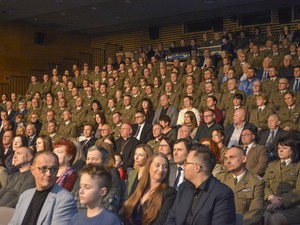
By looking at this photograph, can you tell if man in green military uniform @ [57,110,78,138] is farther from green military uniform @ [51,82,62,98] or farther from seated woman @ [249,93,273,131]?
seated woman @ [249,93,273,131]

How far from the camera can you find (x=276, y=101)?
5656 millimetres

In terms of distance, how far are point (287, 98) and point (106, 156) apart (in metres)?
3.31

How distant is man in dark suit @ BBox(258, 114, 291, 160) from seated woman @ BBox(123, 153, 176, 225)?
2.44m

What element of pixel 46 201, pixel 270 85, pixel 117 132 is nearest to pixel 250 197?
pixel 46 201

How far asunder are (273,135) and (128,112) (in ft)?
9.44

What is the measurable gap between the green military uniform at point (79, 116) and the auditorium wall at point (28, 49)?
18.8ft

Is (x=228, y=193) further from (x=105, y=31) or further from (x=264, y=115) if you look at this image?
(x=105, y=31)

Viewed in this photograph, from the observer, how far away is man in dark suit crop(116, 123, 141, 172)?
4.89 metres

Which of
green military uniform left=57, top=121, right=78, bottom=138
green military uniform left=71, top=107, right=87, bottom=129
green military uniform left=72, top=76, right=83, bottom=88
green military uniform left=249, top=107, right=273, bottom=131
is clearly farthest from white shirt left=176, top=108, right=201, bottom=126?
green military uniform left=72, top=76, right=83, bottom=88

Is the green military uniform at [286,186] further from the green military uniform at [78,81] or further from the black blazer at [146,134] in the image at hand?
the green military uniform at [78,81]

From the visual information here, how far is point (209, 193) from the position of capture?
6.77 feet

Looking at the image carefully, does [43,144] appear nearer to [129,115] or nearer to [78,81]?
[129,115]

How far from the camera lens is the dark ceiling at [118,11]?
9.77 metres

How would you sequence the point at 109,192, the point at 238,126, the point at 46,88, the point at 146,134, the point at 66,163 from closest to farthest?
1. the point at 109,192
2. the point at 66,163
3. the point at 238,126
4. the point at 146,134
5. the point at 46,88
